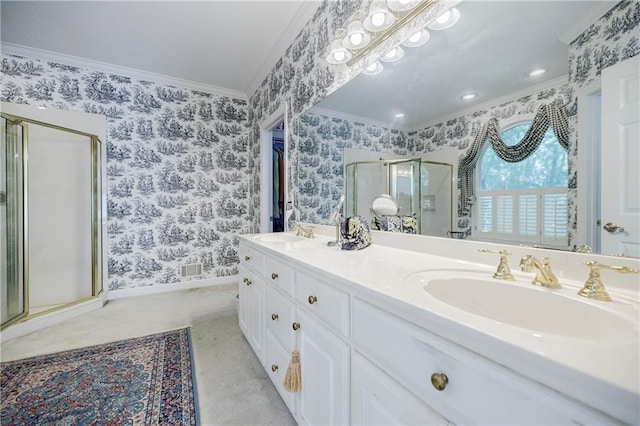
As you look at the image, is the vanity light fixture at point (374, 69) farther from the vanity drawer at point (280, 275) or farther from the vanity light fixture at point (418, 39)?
the vanity drawer at point (280, 275)

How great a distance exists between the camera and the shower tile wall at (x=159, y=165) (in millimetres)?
2834

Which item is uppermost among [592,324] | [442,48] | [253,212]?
[442,48]

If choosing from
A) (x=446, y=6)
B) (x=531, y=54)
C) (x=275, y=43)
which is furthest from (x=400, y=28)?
(x=275, y=43)

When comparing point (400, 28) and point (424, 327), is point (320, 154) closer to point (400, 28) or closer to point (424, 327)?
point (400, 28)

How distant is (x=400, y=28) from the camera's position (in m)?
1.34

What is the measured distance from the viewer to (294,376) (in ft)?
3.55

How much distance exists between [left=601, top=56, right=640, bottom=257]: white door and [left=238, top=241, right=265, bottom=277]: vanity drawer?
139 centimetres

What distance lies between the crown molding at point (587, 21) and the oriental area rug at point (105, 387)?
2.04 meters

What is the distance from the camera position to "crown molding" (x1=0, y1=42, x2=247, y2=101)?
102 inches

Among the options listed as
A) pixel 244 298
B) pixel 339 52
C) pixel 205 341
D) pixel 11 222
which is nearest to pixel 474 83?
pixel 339 52

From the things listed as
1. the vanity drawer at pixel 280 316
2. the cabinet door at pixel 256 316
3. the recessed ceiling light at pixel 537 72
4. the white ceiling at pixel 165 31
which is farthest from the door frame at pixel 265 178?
the recessed ceiling light at pixel 537 72

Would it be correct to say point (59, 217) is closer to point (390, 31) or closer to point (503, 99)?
point (390, 31)

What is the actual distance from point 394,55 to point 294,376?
1577 millimetres

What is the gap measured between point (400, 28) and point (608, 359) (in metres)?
1.49
